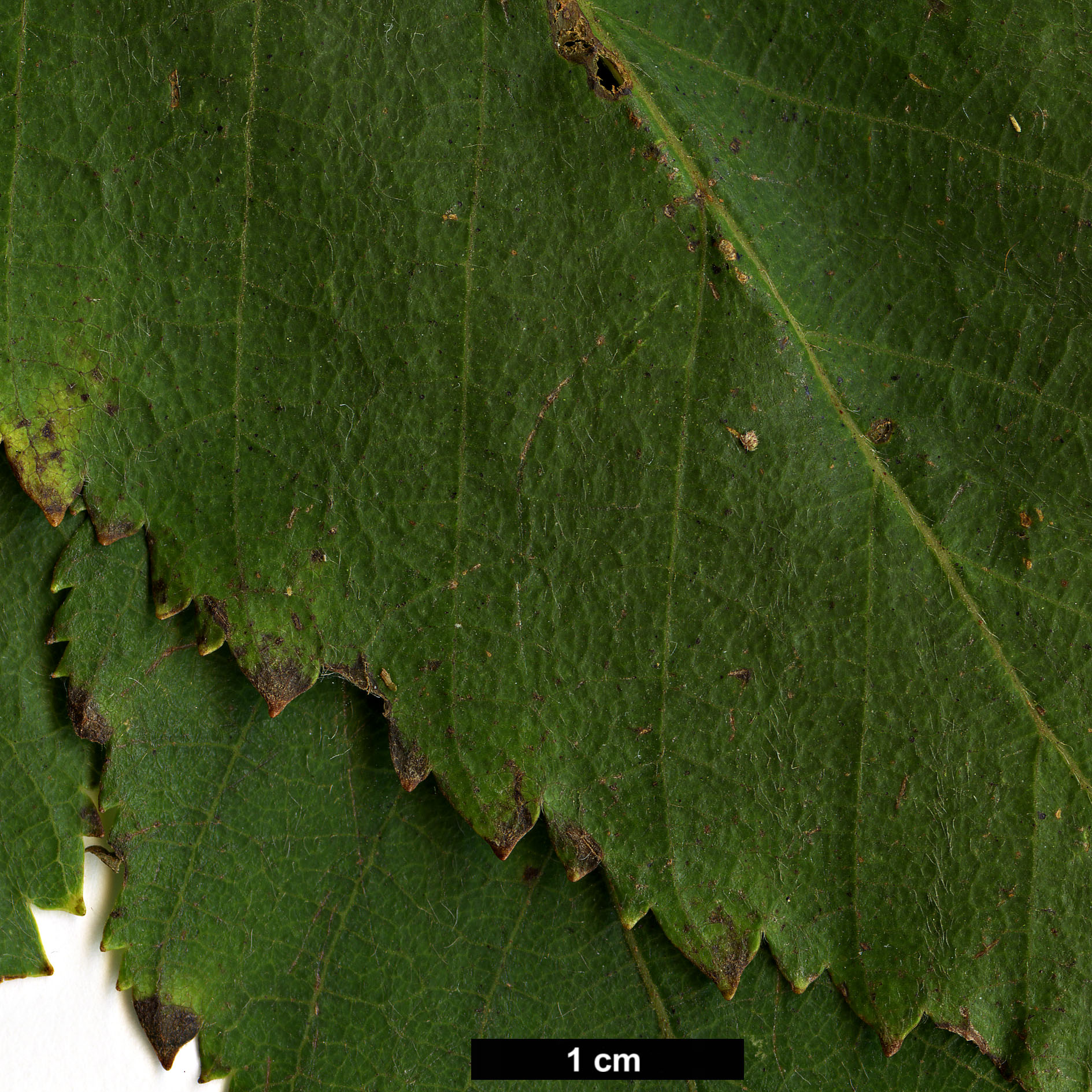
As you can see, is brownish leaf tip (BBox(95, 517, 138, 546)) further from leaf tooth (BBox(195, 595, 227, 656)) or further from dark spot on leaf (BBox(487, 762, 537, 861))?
dark spot on leaf (BBox(487, 762, 537, 861))

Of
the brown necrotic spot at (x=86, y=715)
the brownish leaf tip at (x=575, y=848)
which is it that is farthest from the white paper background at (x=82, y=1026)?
the brownish leaf tip at (x=575, y=848)

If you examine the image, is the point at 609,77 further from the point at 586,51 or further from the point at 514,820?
the point at 514,820

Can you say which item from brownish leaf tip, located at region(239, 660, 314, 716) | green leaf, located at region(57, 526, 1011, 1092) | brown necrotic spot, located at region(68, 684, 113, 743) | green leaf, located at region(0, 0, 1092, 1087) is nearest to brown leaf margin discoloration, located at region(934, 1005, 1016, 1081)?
green leaf, located at region(0, 0, 1092, 1087)

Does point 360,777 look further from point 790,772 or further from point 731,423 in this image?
point 731,423

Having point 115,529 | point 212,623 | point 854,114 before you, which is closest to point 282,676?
point 212,623

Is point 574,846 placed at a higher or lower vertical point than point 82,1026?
higher

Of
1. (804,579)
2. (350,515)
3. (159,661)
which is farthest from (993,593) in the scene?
(159,661)

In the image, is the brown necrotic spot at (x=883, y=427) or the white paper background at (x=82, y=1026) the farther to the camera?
the white paper background at (x=82, y=1026)

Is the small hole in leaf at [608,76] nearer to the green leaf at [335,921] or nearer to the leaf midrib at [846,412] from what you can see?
the leaf midrib at [846,412]
